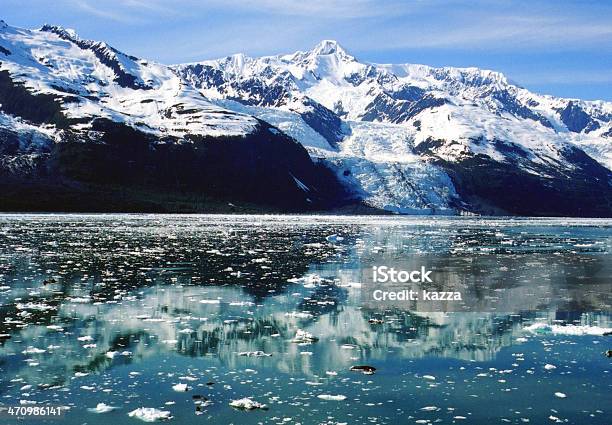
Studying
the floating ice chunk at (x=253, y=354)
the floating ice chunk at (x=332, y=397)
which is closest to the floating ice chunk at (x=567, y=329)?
the floating ice chunk at (x=253, y=354)

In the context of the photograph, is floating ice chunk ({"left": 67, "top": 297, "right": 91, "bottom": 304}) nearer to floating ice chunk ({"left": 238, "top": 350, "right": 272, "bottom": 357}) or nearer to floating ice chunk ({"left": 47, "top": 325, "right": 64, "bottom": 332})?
floating ice chunk ({"left": 47, "top": 325, "right": 64, "bottom": 332})

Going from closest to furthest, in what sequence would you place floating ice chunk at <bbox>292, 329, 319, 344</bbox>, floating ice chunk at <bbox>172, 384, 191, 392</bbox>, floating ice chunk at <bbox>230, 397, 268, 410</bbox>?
floating ice chunk at <bbox>230, 397, 268, 410</bbox> < floating ice chunk at <bbox>172, 384, 191, 392</bbox> < floating ice chunk at <bbox>292, 329, 319, 344</bbox>

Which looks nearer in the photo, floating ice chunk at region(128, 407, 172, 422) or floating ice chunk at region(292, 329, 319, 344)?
floating ice chunk at region(128, 407, 172, 422)

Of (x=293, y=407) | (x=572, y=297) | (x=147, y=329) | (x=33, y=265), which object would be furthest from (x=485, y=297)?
(x=33, y=265)

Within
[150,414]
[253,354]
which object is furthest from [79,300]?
[150,414]

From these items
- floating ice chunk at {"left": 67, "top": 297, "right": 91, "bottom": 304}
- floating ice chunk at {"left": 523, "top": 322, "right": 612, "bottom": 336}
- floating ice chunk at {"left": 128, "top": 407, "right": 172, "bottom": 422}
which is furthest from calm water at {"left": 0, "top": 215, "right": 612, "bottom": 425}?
floating ice chunk at {"left": 67, "top": 297, "right": 91, "bottom": 304}

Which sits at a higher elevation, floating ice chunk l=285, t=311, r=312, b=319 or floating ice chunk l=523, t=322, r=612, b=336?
floating ice chunk l=523, t=322, r=612, b=336

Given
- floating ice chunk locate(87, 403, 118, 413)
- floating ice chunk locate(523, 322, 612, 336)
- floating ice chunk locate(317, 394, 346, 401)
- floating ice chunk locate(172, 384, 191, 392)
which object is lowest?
floating ice chunk locate(87, 403, 118, 413)
